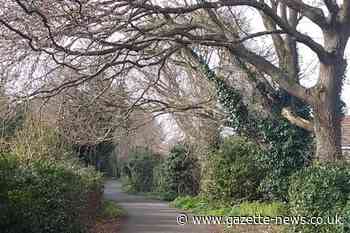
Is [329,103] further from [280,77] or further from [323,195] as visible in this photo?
[323,195]

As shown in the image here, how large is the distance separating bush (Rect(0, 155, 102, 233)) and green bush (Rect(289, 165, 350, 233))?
479 cm

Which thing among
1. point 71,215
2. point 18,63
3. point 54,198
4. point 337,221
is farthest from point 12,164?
point 337,221

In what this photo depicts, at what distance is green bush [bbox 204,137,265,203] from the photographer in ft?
77.7

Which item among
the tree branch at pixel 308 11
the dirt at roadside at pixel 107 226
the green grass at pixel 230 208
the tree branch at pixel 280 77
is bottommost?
the dirt at roadside at pixel 107 226

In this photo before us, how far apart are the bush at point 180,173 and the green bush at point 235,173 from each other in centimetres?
823

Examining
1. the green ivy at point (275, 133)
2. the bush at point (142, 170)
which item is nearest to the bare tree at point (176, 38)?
the green ivy at point (275, 133)

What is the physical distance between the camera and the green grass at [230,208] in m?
16.8

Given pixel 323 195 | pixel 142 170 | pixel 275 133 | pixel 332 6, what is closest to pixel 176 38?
pixel 332 6

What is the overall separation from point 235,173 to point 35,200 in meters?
15.4

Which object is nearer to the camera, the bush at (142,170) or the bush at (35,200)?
the bush at (35,200)

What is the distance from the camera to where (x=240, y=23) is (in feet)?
68.0

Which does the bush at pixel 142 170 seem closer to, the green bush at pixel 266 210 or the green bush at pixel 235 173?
the green bush at pixel 235 173

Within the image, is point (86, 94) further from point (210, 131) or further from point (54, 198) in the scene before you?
point (54, 198)

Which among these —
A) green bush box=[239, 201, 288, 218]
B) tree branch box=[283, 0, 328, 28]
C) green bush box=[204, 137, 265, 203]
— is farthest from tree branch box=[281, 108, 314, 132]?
green bush box=[204, 137, 265, 203]
